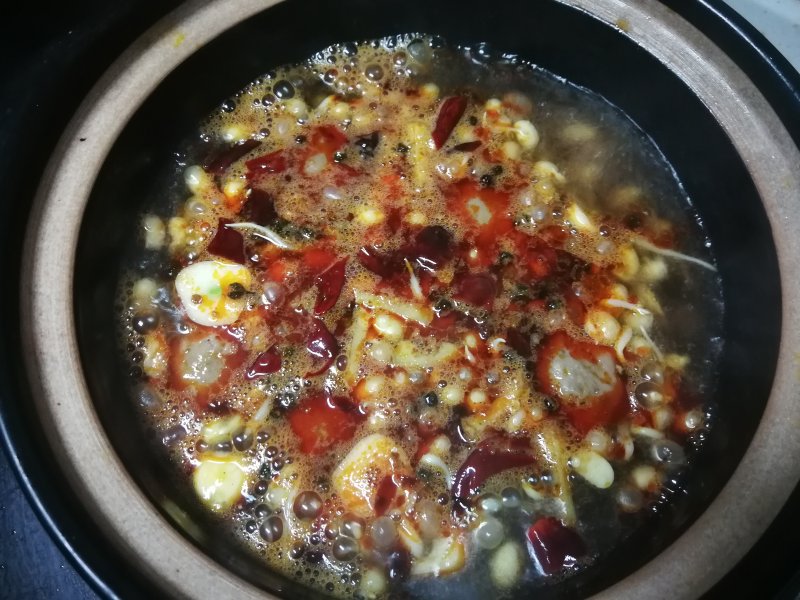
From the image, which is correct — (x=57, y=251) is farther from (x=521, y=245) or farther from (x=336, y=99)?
(x=521, y=245)

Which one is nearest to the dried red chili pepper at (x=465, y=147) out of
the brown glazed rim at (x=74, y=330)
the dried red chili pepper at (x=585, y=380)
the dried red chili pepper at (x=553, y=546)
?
the brown glazed rim at (x=74, y=330)

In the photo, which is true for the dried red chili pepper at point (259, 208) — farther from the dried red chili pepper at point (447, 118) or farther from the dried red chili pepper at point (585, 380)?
the dried red chili pepper at point (585, 380)

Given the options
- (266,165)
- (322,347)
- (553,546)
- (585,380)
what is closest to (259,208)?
(266,165)

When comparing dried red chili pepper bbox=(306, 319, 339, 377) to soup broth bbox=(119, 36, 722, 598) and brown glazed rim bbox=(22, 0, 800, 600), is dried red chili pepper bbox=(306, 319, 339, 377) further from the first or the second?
brown glazed rim bbox=(22, 0, 800, 600)

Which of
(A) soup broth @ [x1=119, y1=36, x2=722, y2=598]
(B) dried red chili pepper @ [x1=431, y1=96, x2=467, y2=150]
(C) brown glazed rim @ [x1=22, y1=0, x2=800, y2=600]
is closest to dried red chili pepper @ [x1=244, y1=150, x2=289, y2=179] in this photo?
(A) soup broth @ [x1=119, y1=36, x2=722, y2=598]

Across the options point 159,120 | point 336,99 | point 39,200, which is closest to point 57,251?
point 39,200

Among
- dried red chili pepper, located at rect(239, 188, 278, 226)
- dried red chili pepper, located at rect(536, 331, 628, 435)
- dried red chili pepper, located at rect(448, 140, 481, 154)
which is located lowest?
dried red chili pepper, located at rect(239, 188, 278, 226)

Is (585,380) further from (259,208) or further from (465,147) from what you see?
(259,208)
